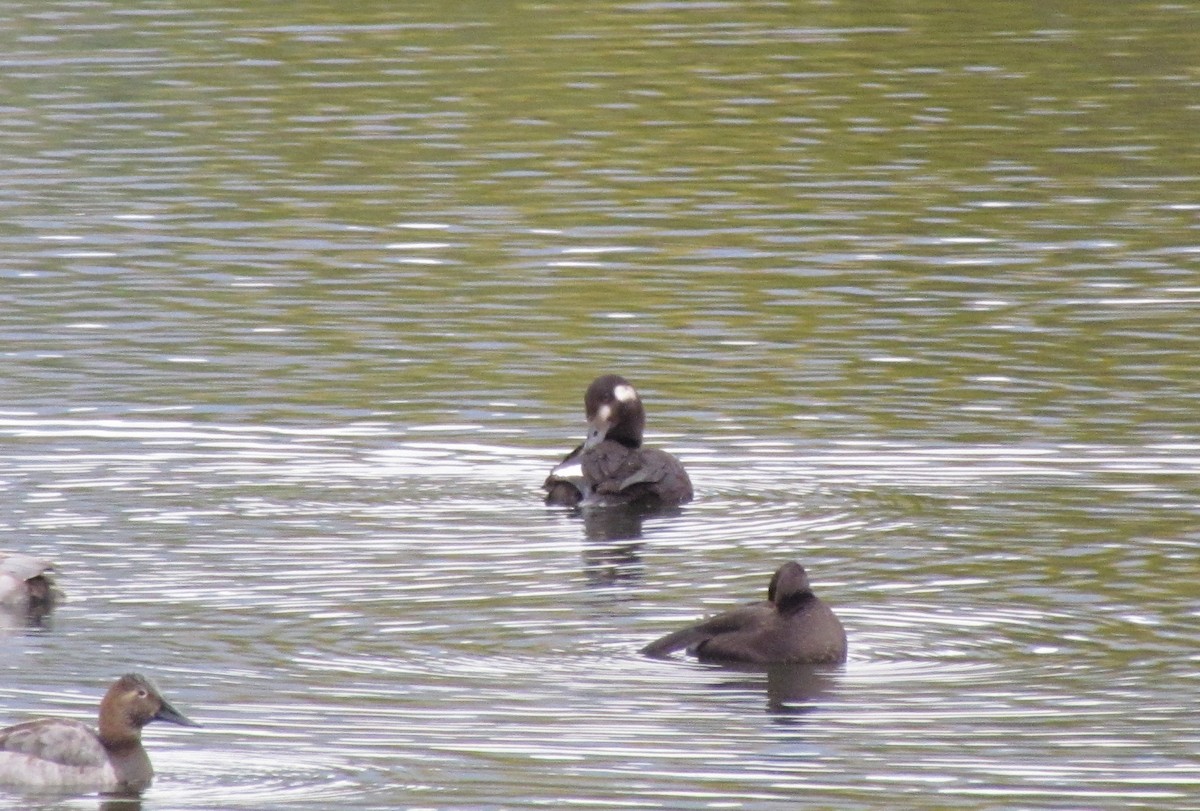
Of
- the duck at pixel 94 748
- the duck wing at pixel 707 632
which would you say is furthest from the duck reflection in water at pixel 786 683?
the duck at pixel 94 748

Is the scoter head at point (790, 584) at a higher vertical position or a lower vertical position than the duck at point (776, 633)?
higher

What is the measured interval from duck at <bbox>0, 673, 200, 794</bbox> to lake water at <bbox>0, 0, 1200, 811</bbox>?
0.13m

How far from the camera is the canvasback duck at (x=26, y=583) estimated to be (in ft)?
44.1

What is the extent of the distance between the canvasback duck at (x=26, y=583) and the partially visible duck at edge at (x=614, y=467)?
10.8 ft

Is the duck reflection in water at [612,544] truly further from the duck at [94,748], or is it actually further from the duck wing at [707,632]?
the duck at [94,748]

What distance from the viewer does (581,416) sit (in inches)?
710

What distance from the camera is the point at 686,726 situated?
11.3 metres

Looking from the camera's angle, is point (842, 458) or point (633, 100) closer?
point (842, 458)

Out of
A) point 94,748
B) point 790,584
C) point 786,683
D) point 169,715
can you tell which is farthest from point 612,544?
point 94,748

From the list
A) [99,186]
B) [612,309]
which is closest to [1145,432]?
[612,309]

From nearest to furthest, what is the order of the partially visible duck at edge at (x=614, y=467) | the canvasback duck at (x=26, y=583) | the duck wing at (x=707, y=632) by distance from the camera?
1. the duck wing at (x=707, y=632)
2. the canvasback duck at (x=26, y=583)
3. the partially visible duck at edge at (x=614, y=467)

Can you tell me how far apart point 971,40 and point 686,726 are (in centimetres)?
2685

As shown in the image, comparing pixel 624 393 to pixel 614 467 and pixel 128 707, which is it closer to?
pixel 614 467

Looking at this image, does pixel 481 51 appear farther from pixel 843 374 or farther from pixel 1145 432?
pixel 1145 432
